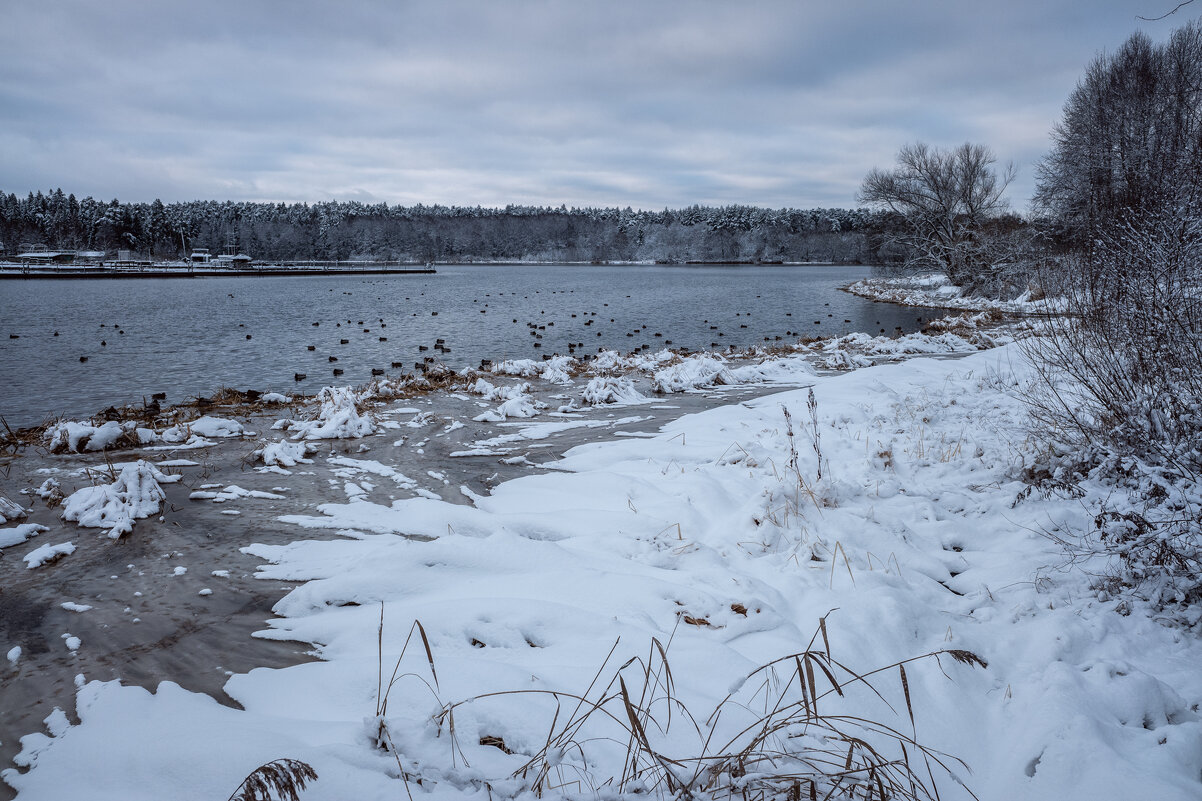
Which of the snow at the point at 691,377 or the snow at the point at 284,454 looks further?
the snow at the point at 691,377

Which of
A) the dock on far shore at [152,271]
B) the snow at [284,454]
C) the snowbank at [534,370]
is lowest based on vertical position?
the snow at [284,454]

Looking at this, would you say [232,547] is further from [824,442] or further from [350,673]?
[824,442]

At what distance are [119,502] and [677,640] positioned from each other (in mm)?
5201

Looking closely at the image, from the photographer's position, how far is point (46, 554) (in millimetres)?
4438

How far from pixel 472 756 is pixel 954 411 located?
7.64m

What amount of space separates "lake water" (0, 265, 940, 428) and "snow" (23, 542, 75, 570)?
7813mm

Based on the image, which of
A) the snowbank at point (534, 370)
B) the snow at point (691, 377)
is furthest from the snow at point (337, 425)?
the snow at point (691, 377)

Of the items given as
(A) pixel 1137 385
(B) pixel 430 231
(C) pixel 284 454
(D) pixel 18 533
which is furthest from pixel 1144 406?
(B) pixel 430 231

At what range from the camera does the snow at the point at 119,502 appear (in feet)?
16.5

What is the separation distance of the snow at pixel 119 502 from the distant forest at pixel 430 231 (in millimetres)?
133189

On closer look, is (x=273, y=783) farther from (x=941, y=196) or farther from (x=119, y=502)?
(x=941, y=196)

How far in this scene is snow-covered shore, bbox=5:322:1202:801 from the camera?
232cm

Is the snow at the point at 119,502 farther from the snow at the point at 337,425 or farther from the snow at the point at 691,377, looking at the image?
the snow at the point at 691,377

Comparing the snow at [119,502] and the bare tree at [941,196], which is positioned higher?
the bare tree at [941,196]
